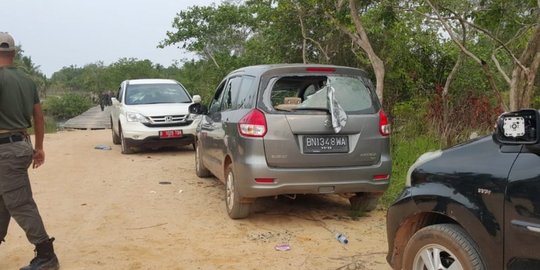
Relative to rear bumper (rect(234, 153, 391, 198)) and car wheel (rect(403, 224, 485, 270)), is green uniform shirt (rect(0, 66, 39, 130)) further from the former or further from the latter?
car wheel (rect(403, 224, 485, 270))

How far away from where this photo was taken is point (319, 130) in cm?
540

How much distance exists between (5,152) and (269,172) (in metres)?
2.45

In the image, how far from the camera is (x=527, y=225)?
2682 mm

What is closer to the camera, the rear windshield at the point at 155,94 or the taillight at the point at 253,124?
the taillight at the point at 253,124

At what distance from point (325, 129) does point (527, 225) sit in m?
2.88

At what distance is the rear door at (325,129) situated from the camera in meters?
5.36

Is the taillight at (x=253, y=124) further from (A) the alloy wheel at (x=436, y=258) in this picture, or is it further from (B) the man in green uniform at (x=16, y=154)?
(A) the alloy wheel at (x=436, y=258)

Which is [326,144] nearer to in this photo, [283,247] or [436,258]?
[283,247]

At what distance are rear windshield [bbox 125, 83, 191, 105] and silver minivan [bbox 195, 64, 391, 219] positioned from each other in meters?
6.44

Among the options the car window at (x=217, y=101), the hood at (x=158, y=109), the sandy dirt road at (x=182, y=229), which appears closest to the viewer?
the sandy dirt road at (x=182, y=229)

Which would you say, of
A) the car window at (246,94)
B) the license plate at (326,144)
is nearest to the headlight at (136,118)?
the car window at (246,94)

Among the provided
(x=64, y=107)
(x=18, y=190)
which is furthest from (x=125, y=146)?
(x=64, y=107)

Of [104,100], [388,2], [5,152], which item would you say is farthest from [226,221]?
[104,100]

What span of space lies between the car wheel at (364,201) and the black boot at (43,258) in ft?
11.3
